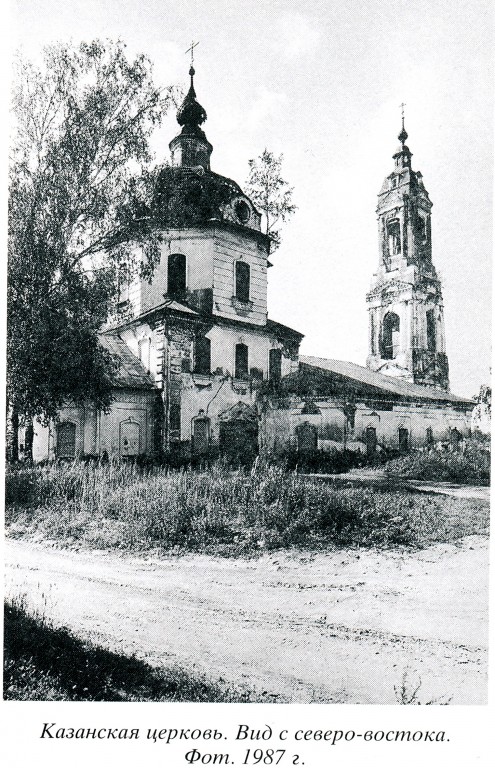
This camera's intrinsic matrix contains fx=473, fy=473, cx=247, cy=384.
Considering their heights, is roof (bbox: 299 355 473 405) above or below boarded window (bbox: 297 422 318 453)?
above

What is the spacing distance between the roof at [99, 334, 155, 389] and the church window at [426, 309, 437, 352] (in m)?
5.40

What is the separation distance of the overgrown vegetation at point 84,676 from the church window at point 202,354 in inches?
222

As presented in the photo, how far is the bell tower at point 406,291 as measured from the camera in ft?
17.0

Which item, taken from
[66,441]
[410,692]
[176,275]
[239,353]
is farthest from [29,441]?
[410,692]

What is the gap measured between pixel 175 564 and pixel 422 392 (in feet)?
12.9

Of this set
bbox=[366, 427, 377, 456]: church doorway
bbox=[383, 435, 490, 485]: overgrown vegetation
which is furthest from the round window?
bbox=[383, 435, 490, 485]: overgrown vegetation

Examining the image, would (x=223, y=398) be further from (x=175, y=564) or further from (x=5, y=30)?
(x=5, y=30)

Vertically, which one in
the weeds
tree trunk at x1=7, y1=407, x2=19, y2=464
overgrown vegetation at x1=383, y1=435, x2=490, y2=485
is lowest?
the weeds

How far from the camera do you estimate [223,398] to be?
24.6ft

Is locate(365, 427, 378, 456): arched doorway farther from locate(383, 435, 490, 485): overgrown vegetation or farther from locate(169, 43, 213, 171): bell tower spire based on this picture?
locate(169, 43, 213, 171): bell tower spire

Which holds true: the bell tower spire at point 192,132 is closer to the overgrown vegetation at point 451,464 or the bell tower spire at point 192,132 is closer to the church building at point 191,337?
the church building at point 191,337

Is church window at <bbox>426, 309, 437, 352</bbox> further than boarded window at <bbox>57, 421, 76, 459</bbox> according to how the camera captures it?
No

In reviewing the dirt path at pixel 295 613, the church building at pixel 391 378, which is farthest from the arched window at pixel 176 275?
the dirt path at pixel 295 613

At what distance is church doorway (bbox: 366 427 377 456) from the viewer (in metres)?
6.49
